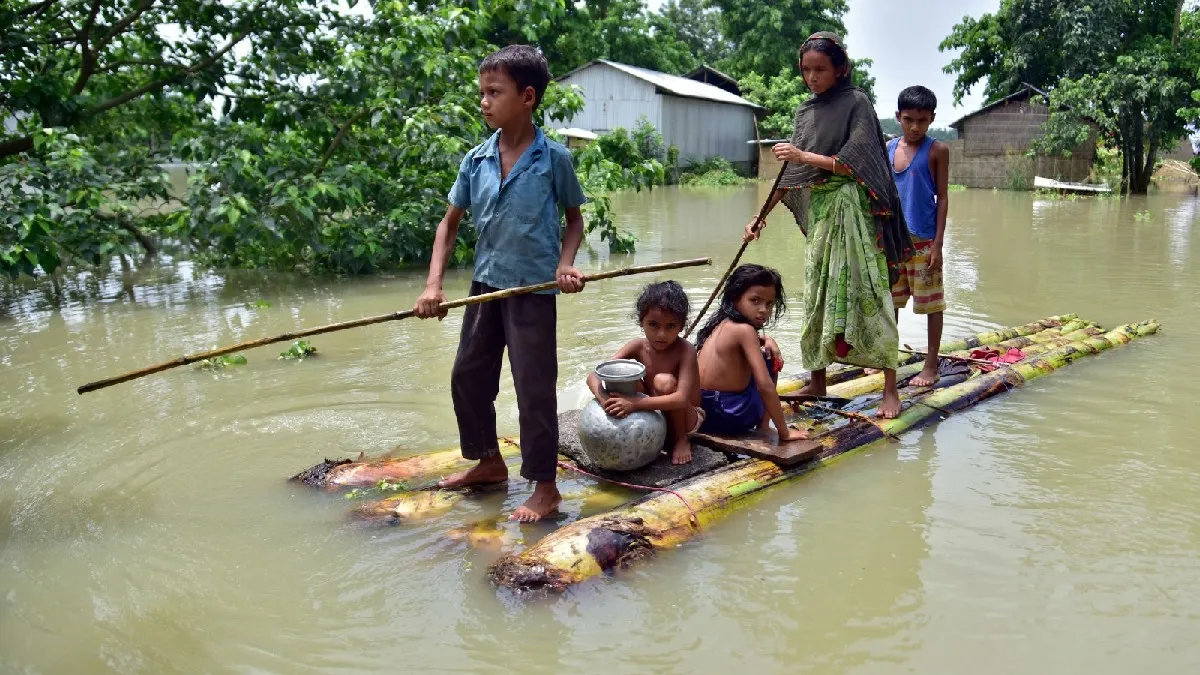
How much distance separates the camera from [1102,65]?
21.4 meters

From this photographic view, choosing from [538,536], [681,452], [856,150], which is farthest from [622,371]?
[856,150]

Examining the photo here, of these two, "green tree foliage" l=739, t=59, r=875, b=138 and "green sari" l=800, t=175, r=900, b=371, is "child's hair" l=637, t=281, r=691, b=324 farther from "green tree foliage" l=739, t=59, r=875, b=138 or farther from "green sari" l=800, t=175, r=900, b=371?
"green tree foliage" l=739, t=59, r=875, b=138

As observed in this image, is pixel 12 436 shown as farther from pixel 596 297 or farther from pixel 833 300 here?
pixel 596 297

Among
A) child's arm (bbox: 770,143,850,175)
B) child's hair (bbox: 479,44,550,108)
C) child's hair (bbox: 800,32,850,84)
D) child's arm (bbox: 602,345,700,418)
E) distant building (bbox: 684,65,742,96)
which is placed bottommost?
child's arm (bbox: 602,345,700,418)

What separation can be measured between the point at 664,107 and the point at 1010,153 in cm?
923

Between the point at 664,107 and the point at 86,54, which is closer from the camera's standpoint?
the point at 86,54

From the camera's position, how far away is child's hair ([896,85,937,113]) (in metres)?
4.56

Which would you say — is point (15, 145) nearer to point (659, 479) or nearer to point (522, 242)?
point (522, 242)

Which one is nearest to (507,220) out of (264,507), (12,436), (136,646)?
(264,507)

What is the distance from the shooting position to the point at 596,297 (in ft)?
26.8

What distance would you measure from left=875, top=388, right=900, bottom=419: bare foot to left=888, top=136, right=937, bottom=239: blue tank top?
920 millimetres

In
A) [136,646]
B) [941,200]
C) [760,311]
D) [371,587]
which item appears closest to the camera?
[136,646]

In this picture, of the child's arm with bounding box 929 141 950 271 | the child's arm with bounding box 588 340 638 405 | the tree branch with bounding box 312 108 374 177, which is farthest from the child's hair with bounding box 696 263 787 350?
the tree branch with bounding box 312 108 374 177

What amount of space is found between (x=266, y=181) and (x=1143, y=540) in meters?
6.93
